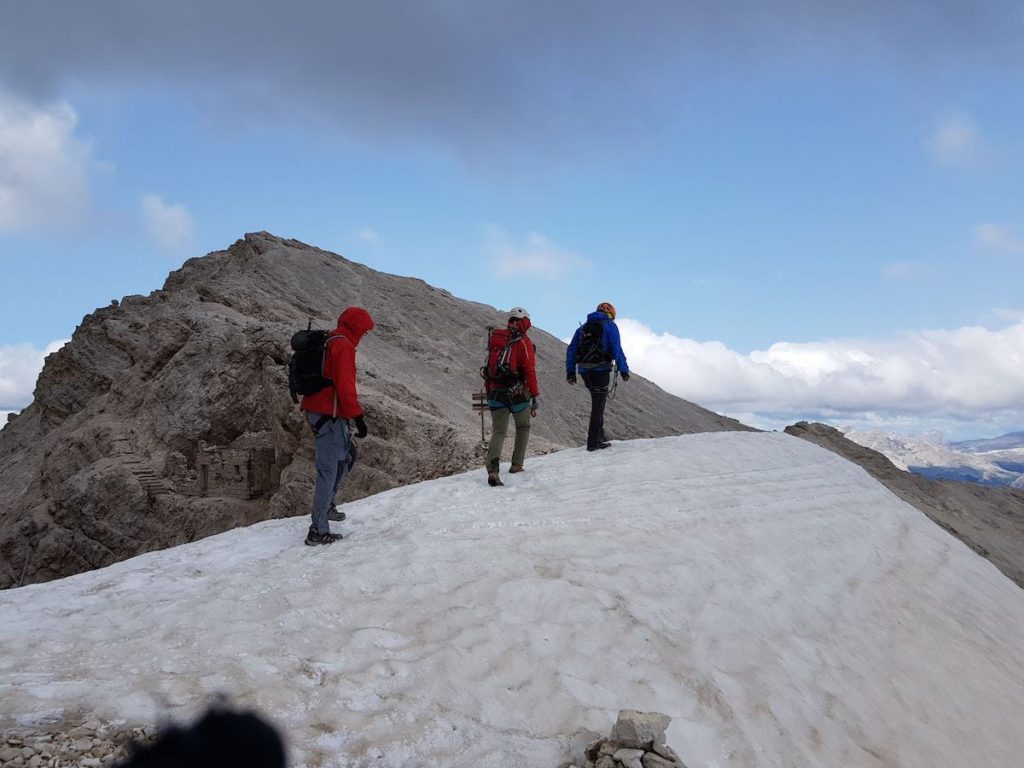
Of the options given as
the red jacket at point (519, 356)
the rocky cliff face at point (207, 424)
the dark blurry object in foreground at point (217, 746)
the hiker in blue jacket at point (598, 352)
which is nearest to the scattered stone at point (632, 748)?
the dark blurry object in foreground at point (217, 746)

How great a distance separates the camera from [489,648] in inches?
188

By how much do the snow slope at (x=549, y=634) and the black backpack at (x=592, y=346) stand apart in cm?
222

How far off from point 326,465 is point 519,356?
2787mm

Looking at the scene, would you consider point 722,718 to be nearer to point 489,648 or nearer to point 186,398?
point 489,648

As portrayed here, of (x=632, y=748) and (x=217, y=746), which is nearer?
(x=217, y=746)

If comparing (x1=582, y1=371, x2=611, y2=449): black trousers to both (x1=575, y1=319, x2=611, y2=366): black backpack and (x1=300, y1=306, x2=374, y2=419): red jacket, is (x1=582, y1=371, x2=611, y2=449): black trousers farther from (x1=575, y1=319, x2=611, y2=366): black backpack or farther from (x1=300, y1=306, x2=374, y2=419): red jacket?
(x1=300, y1=306, x2=374, y2=419): red jacket

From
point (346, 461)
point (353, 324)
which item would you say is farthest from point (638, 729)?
point (353, 324)

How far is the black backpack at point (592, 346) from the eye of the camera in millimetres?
10141

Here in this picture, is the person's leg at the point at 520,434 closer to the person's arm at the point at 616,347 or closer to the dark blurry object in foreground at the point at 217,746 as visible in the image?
the person's arm at the point at 616,347

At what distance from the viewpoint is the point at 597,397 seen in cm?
1041

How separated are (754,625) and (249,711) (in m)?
3.81

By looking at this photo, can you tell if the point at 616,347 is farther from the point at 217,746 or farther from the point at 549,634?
the point at 217,746

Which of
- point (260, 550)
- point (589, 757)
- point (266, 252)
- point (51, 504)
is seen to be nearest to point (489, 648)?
point (589, 757)

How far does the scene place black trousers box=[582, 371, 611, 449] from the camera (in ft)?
33.4
